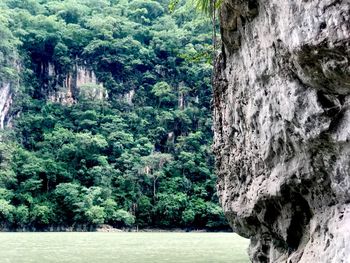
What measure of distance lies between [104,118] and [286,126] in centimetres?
4365

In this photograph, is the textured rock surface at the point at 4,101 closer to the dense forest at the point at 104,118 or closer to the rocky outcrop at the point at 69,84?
the dense forest at the point at 104,118

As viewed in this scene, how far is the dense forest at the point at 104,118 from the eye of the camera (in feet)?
128

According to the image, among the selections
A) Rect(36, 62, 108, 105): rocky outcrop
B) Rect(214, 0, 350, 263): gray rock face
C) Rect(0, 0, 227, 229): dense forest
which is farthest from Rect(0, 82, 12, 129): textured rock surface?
Rect(214, 0, 350, 263): gray rock face

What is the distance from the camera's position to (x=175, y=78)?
54031mm

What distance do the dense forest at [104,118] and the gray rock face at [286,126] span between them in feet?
94.6

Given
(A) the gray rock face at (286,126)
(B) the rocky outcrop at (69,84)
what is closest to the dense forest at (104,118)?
Result: (B) the rocky outcrop at (69,84)

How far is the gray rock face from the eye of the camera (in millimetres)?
4258

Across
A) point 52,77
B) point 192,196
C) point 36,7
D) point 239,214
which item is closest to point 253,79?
point 239,214

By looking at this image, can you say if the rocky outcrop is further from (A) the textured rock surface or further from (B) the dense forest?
(A) the textured rock surface

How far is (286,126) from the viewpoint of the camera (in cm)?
539

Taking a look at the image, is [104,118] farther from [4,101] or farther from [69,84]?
[4,101]

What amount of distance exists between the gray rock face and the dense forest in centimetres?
2883

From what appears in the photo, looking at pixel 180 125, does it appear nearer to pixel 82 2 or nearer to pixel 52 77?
pixel 52 77

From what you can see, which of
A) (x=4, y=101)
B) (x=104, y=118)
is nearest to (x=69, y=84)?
(x=104, y=118)
